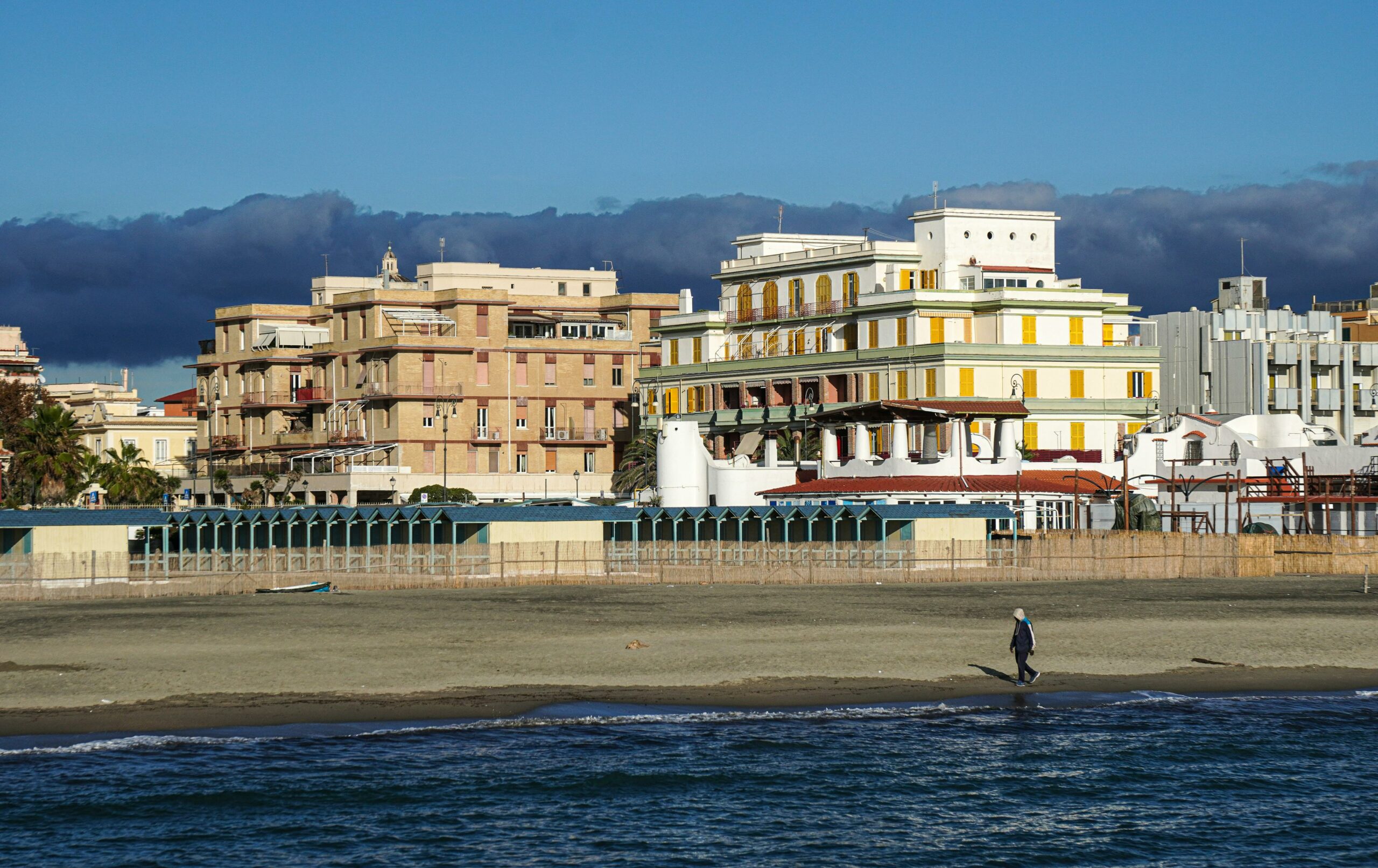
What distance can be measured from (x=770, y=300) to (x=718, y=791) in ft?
271

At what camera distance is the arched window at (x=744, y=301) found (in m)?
115

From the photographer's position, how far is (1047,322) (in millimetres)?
103625

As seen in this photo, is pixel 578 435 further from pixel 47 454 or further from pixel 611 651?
pixel 611 651

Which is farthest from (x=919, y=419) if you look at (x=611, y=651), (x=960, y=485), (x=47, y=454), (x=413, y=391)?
(x=47, y=454)

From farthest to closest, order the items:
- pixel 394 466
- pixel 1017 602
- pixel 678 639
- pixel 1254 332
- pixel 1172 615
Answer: pixel 1254 332 → pixel 394 466 → pixel 1017 602 → pixel 1172 615 → pixel 678 639

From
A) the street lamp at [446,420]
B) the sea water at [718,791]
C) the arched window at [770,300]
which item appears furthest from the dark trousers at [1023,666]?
the street lamp at [446,420]

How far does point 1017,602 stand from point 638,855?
30.2m

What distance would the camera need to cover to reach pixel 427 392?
121 metres

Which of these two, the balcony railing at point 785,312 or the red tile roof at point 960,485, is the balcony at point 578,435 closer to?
the balcony railing at point 785,312

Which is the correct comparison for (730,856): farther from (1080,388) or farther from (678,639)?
(1080,388)

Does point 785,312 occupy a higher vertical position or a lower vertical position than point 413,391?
higher

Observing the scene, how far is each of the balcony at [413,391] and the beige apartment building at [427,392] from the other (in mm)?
111

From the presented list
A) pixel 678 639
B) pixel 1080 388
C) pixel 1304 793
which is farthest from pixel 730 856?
pixel 1080 388

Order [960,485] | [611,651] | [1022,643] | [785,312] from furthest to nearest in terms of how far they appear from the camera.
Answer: [785,312]
[960,485]
[611,651]
[1022,643]
